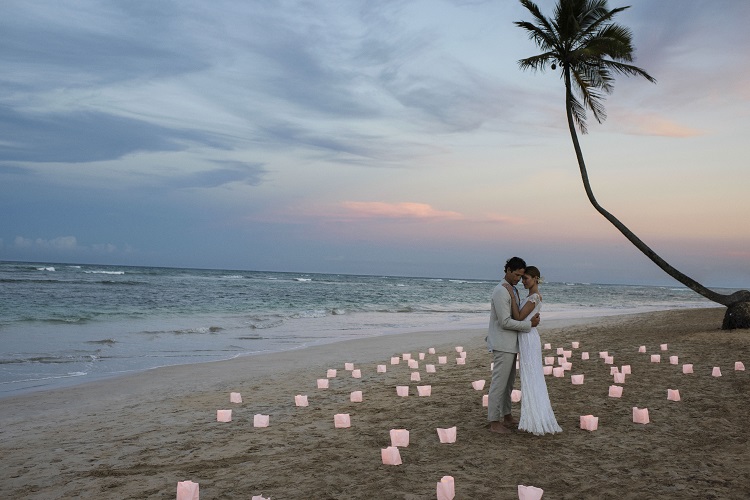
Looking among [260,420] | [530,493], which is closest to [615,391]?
[530,493]

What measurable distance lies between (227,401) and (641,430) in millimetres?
6122

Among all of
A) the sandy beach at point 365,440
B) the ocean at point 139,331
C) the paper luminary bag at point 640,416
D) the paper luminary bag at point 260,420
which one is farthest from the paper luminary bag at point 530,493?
the ocean at point 139,331

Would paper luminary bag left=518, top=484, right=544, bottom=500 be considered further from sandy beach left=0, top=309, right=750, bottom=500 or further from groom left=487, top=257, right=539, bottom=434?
groom left=487, top=257, right=539, bottom=434

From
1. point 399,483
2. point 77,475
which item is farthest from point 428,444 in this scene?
point 77,475

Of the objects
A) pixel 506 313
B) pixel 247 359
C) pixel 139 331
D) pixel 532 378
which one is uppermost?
pixel 506 313

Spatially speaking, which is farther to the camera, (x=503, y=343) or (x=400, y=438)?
(x=503, y=343)

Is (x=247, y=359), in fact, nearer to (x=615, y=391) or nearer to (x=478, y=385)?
(x=478, y=385)

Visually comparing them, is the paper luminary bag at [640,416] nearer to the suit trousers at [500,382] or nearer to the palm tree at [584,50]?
the suit trousers at [500,382]

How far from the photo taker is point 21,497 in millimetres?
5156

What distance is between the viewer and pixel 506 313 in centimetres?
661

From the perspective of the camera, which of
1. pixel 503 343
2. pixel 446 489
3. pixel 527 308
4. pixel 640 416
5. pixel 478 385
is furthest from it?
pixel 478 385

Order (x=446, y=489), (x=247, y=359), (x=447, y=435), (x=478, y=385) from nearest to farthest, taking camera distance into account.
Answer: (x=446, y=489)
(x=447, y=435)
(x=478, y=385)
(x=247, y=359)

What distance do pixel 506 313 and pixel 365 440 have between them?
223 centimetres

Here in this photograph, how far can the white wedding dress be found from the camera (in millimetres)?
6664
